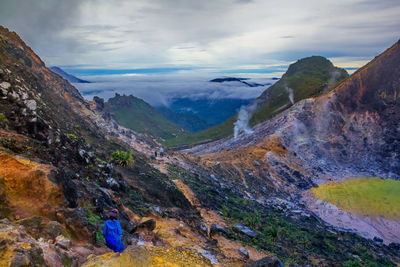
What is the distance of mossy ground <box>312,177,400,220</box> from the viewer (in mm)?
43219

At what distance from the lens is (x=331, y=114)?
230 feet

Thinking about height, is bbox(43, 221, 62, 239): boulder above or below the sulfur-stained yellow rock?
above

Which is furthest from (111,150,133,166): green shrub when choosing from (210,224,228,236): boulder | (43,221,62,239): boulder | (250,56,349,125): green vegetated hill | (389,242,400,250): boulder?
(250,56,349,125): green vegetated hill

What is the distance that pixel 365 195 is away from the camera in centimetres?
4806

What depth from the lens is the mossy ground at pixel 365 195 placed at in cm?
4322

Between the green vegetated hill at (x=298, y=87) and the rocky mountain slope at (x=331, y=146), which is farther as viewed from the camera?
the green vegetated hill at (x=298, y=87)

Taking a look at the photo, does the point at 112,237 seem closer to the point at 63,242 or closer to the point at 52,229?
the point at 63,242

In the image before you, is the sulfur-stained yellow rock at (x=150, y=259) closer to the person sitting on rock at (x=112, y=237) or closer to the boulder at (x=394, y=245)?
the person sitting on rock at (x=112, y=237)

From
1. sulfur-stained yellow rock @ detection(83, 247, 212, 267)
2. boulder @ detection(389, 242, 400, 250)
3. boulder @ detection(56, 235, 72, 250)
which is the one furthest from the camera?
boulder @ detection(389, 242, 400, 250)

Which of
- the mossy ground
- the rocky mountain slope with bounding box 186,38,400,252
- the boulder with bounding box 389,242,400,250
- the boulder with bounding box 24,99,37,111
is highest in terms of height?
the boulder with bounding box 24,99,37,111

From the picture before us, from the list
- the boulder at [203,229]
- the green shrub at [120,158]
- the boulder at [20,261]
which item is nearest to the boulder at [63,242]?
the boulder at [20,261]

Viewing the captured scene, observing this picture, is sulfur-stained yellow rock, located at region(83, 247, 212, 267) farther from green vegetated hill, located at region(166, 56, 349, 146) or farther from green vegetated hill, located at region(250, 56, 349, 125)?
green vegetated hill, located at region(250, 56, 349, 125)

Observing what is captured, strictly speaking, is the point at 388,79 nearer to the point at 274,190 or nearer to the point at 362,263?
the point at 274,190

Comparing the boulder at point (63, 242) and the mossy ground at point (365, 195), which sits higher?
the boulder at point (63, 242)
